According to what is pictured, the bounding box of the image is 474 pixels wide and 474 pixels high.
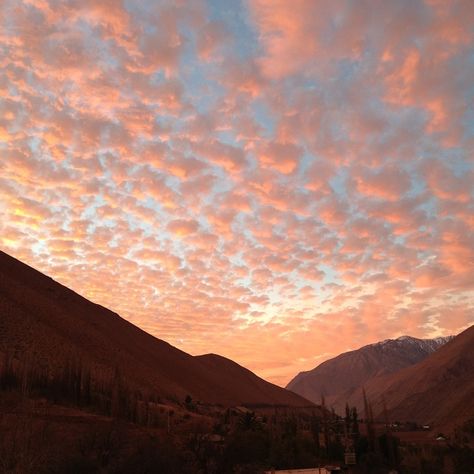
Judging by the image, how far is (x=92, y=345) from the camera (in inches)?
2418

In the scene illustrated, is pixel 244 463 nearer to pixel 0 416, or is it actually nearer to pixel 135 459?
pixel 135 459

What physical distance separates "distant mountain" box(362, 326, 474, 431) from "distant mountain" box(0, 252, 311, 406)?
2382cm

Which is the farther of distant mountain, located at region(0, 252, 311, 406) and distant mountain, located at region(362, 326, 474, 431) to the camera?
→ distant mountain, located at region(362, 326, 474, 431)

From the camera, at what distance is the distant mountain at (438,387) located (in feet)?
290

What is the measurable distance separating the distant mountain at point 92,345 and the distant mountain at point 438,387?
938 inches

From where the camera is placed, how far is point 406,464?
35.0m

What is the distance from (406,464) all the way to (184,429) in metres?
14.0

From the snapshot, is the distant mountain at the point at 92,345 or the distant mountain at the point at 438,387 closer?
the distant mountain at the point at 92,345

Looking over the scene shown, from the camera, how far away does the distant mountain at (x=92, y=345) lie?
160 feet

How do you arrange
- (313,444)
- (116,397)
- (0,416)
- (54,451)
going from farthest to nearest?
(313,444) → (116,397) → (0,416) → (54,451)

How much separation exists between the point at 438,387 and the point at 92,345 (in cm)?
A: 6786

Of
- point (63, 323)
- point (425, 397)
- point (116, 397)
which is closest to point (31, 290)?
point (63, 323)

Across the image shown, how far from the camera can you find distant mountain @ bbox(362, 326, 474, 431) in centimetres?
8838

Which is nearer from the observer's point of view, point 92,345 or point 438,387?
point 92,345
